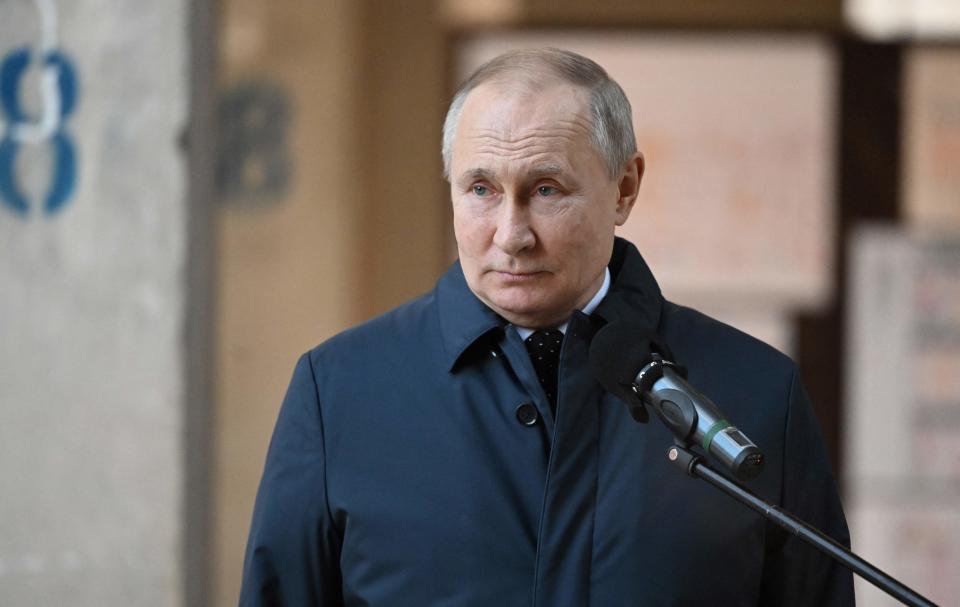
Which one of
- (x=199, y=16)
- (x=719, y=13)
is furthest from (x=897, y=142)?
(x=199, y=16)

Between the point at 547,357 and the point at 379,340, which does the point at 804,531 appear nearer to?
the point at 547,357

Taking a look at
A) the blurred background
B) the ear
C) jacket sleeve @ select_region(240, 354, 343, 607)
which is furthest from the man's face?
the blurred background

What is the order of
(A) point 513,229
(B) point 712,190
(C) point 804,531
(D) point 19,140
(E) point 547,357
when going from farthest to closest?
(B) point 712,190 < (D) point 19,140 < (E) point 547,357 < (A) point 513,229 < (C) point 804,531

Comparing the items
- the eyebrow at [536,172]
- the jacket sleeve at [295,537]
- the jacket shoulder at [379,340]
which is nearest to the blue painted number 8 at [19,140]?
the jacket shoulder at [379,340]

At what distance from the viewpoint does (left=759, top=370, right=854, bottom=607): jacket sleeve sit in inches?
87.2

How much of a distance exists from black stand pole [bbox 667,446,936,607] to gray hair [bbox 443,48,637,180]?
0.59m

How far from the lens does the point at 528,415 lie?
2188mm

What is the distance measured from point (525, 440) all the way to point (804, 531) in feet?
1.73

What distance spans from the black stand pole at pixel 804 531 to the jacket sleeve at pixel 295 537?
0.61m

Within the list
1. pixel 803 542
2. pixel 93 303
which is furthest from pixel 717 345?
pixel 93 303

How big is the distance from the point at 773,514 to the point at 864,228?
4.49 m

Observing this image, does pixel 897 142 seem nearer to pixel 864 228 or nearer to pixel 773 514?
pixel 864 228

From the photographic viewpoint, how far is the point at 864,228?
605 cm

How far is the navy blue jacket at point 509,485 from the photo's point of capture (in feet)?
6.88
